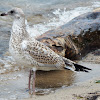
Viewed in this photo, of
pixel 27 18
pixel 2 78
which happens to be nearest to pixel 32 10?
pixel 27 18

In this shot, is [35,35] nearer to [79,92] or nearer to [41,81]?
[41,81]

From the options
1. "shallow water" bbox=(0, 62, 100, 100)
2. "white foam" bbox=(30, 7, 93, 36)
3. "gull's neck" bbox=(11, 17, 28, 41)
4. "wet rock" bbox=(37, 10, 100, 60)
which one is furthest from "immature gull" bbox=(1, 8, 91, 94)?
"white foam" bbox=(30, 7, 93, 36)

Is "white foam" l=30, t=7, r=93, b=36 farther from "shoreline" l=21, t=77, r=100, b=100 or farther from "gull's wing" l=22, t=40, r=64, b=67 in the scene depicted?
"shoreline" l=21, t=77, r=100, b=100

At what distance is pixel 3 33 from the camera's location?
31.4ft

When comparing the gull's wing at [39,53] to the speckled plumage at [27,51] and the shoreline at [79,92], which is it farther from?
the shoreline at [79,92]

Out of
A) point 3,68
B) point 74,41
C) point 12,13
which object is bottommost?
point 3,68

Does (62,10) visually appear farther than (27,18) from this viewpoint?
Yes

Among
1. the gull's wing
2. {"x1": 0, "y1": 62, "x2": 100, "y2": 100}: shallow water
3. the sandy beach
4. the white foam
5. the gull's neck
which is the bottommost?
{"x1": 0, "y1": 62, "x2": 100, "y2": 100}: shallow water


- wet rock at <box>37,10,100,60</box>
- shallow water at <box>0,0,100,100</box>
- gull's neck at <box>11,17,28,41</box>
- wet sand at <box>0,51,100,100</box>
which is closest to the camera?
wet sand at <box>0,51,100,100</box>

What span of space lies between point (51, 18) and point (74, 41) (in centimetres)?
501

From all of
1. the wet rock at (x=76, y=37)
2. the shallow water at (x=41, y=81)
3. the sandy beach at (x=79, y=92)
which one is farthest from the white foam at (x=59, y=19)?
the sandy beach at (x=79, y=92)

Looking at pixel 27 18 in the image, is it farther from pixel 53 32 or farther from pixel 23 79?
pixel 23 79

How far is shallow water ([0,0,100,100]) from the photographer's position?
556 cm

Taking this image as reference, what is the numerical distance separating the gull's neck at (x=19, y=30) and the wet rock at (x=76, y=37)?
4.24 ft
